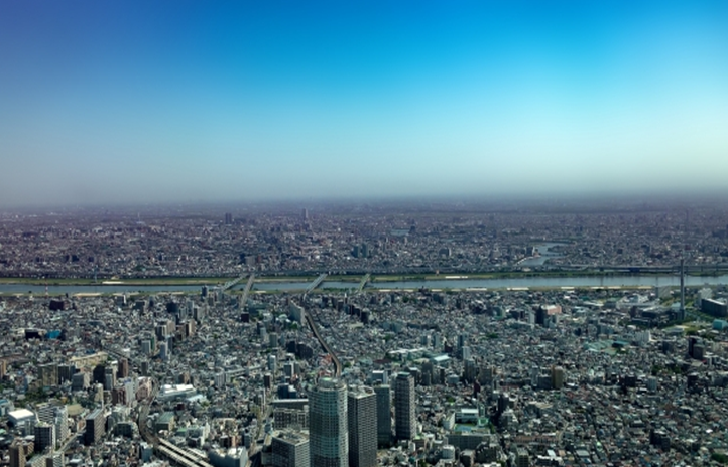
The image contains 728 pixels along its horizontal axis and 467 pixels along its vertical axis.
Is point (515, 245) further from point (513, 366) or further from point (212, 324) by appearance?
point (513, 366)

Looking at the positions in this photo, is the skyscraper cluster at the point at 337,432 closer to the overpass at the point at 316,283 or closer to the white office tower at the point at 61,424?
the white office tower at the point at 61,424

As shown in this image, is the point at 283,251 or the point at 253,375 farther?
the point at 283,251

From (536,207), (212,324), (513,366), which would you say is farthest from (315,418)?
(536,207)

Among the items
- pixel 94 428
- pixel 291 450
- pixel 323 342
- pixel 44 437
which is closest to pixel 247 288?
pixel 323 342

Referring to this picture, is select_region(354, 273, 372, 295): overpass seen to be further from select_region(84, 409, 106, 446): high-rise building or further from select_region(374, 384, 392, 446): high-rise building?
select_region(84, 409, 106, 446): high-rise building

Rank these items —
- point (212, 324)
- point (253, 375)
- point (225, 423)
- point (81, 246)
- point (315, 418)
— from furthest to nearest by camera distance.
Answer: point (81, 246) < point (212, 324) < point (253, 375) < point (225, 423) < point (315, 418)

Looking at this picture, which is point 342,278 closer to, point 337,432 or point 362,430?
point 362,430
